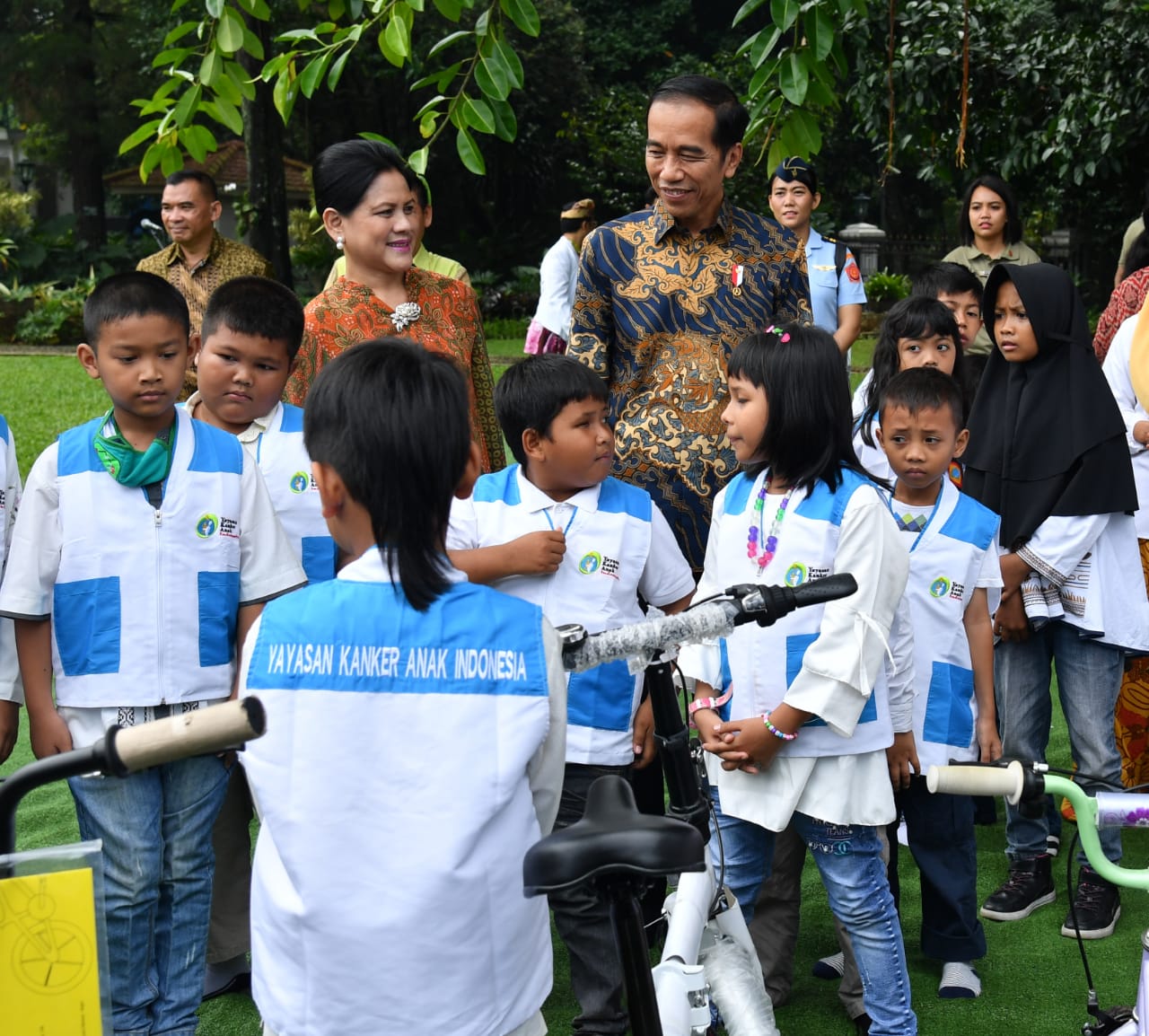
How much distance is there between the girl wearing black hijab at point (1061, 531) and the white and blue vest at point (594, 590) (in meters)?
1.26

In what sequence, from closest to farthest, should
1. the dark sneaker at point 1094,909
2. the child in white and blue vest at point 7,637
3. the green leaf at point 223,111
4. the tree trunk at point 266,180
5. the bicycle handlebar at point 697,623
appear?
the bicycle handlebar at point 697,623 → the child in white and blue vest at point 7,637 → the green leaf at point 223,111 → the dark sneaker at point 1094,909 → the tree trunk at point 266,180

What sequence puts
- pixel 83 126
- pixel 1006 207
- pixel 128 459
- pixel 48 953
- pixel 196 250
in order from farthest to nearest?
1. pixel 83 126
2. pixel 196 250
3. pixel 1006 207
4. pixel 128 459
5. pixel 48 953

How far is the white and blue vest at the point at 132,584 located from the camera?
275 centimetres

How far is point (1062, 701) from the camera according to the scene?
155 inches

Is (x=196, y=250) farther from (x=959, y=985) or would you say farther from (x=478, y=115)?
(x=959, y=985)

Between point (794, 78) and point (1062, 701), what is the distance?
6.13 feet

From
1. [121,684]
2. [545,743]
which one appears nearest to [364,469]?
[545,743]

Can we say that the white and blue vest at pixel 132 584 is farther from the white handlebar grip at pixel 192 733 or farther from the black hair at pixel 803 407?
the white handlebar grip at pixel 192 733

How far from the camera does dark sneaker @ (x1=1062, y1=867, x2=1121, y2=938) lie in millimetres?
3686

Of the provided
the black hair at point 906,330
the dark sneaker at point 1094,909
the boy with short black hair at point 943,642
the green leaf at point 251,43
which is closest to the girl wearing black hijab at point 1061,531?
the dark sneaker at point 1094,909

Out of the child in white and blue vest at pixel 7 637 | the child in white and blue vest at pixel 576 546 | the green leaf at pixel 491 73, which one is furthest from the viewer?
the green leaf at pixel 491 73

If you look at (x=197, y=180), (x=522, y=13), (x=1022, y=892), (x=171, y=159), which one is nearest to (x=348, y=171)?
(x=171, y=159)

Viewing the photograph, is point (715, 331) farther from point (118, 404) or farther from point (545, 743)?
point (545, 743)

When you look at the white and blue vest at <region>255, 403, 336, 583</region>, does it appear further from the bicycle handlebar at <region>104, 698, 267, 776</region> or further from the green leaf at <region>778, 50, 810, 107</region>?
the bicycle handlebar at <region>104, 698, 267, 776</region>
